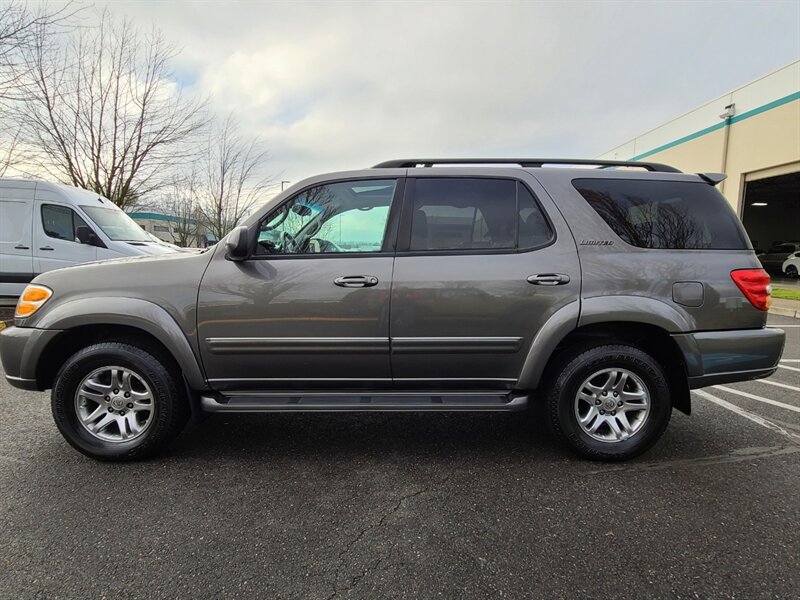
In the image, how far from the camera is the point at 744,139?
630 inches

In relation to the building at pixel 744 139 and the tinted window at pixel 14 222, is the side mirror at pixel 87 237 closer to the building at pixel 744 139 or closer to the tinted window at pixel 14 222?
the tinted window at pixel 14 222

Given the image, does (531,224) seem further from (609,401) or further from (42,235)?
(42,235)

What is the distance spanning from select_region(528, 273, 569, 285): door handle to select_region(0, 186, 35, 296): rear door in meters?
8.59

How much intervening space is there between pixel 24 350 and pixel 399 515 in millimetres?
2579

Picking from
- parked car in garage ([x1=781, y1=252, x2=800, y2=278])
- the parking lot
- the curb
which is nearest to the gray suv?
the parking lot

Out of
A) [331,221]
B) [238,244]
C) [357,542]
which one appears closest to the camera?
[357,542]

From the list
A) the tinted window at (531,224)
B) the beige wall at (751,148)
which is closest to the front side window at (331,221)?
the tinted window at (531,224)

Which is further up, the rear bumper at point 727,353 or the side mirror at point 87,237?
the side mirror at point 87,237

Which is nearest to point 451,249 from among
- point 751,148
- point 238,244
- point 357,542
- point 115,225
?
point 238,244

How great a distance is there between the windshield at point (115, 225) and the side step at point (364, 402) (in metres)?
6.55

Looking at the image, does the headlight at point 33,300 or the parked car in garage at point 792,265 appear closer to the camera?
the headlight at point 33,300

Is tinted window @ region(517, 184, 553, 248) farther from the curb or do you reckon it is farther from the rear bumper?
the curb

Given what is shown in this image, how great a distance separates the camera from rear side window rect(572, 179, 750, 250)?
294cm

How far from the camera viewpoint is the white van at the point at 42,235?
7.74m
